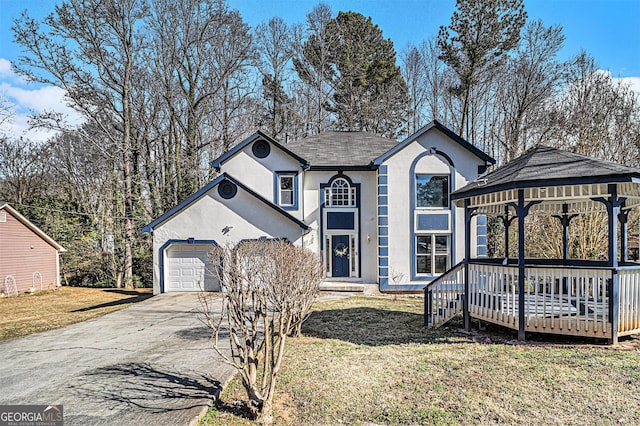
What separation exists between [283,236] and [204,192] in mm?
3696

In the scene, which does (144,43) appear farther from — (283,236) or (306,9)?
(283,236)

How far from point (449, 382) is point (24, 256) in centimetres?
2230

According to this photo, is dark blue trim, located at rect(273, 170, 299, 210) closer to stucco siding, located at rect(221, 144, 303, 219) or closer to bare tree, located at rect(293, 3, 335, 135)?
stucco siding, located at rect(221, 144, 303, 219)

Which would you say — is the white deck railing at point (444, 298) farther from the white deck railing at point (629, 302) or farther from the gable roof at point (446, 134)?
the gable roof at point (446, 134)

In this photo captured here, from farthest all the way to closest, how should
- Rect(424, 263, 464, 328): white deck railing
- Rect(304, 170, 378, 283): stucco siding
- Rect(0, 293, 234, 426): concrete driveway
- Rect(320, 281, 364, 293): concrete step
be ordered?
Rect(304, 170, 378, 283): stucco siding, Rect(320, 281, 364, 293): concrete step, Rect(424, 263, 464, 328): white deck railing, Rect(0, 293, 234, 426): concrete driveway

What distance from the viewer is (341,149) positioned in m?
18.7

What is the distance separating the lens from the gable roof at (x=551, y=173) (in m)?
6.98

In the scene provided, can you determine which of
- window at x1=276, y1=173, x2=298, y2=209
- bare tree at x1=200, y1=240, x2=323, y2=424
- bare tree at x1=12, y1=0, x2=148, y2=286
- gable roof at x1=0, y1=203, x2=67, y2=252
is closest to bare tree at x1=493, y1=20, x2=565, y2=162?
window at x1=276, y1=173, x2=298, y2=209

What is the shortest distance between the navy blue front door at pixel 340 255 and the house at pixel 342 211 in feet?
0.15

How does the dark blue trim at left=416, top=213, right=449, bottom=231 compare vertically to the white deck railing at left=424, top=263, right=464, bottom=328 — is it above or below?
above

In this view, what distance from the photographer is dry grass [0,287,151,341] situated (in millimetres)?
11008

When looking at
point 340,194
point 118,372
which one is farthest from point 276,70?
point 118,372

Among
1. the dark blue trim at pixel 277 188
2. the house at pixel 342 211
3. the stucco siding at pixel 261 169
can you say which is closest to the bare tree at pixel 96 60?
the house at pixel 342 211

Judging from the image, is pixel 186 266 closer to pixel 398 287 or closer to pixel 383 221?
pixel 383 221
